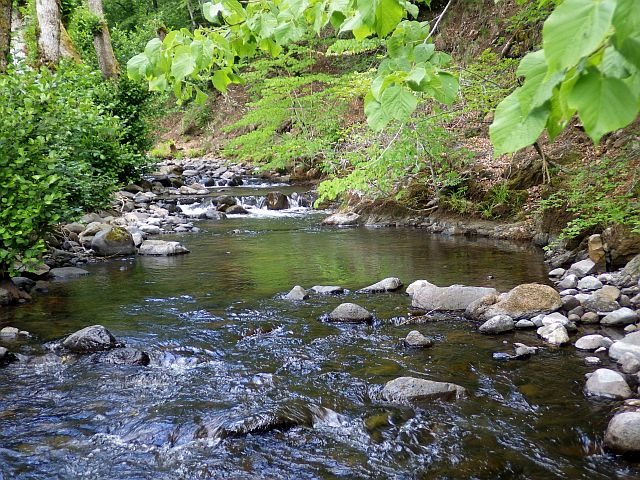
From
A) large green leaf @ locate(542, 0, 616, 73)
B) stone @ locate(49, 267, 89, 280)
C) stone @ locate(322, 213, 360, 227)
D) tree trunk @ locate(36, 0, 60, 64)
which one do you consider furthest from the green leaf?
tree trunk @ locate(36, 0, 60, 64)

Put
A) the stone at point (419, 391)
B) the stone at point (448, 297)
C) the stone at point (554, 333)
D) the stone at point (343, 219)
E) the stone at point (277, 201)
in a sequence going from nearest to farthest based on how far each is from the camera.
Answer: the stone at point (419, 391) → the stone at point (554, 333) → the stone at point (448, 297) → the stone at point (343, 219) → the stone at point (277, 201)

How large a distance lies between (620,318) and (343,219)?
28.3ft

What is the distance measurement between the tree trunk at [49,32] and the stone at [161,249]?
6.00m

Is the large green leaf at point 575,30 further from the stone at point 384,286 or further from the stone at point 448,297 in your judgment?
the stone at point 384,286

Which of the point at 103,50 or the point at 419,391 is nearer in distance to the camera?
the point at 419,391

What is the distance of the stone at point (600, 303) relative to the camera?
5.93 m

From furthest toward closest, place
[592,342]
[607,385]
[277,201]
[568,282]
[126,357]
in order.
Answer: [277,201], [568,282], [126,357], [592,342], [607,385]

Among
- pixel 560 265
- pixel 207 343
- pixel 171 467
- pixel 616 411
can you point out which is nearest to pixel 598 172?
pixel 560 265

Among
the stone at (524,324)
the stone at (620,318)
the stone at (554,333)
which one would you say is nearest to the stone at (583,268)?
the stone at (620,318)

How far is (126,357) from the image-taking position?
5.22 metres

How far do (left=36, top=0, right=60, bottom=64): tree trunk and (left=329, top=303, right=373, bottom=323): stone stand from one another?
10.9 metres

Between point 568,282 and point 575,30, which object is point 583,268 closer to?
point 568,282

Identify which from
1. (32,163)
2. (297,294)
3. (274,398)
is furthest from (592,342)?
(32,163)

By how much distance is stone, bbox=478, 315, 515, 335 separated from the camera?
18.6 ft
